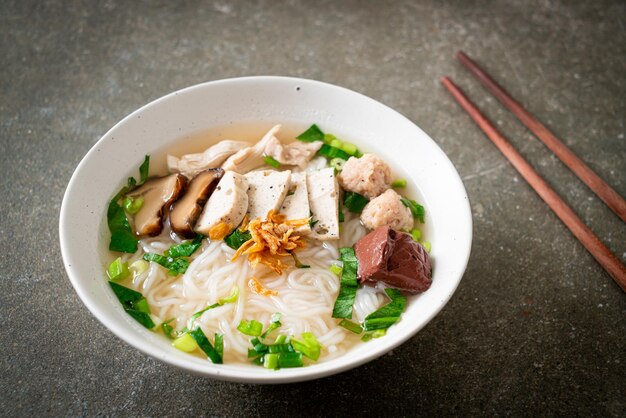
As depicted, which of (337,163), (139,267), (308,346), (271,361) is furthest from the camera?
(337,163)

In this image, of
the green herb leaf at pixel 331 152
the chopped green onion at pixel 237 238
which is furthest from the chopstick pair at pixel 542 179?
the chopped green onion at pixel 237 238

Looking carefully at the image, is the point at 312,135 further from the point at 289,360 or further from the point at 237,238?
the point at 289,360

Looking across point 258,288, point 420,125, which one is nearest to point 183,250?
point 258,288

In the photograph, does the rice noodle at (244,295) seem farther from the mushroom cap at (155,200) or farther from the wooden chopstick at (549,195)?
the wooden chopstick at (549,195)

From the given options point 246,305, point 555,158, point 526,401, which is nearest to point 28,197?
point 246,305

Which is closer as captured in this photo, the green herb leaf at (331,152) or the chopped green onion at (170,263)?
the chopped green onion at (170,263)

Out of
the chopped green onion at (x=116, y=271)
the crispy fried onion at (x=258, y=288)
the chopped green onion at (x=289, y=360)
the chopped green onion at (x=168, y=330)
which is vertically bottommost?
the crispy fried onion at (x=258, y=288)

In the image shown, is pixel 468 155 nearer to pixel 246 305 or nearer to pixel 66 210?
pixel 246 305
